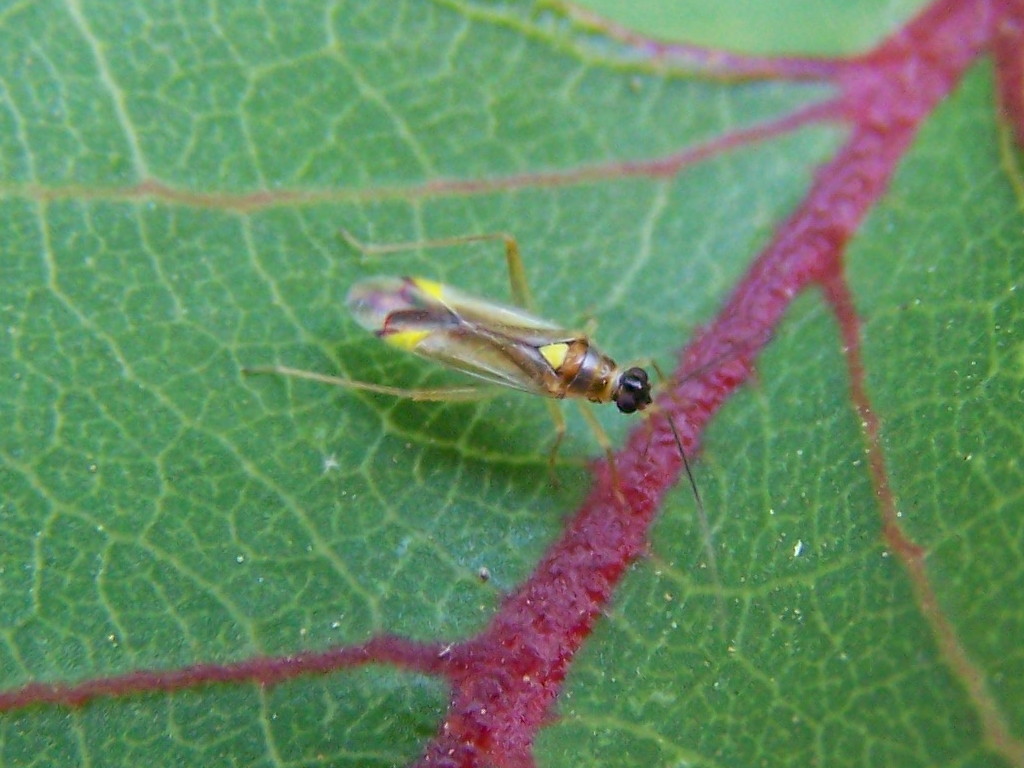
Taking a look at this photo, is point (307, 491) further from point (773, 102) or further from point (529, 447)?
point (773, 102)

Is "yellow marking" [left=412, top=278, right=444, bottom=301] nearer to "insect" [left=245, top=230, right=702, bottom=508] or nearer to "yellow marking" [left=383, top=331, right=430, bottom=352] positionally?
"insect" [left=245, top=230, right=702, bottom=508]

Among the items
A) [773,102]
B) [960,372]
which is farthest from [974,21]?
[960,372]

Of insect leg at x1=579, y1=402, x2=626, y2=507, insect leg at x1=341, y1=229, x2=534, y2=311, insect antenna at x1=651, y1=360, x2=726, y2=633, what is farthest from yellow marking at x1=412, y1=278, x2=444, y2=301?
insect antenna at x1=651, y1=360, x2=726, y2=633

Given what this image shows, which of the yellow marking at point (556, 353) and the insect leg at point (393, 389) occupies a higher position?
the yellow marking at point (556, 353)

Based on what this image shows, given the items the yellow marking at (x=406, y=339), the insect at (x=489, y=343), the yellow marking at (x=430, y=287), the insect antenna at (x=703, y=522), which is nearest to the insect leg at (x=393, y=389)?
the insect at (x=489, y=343)

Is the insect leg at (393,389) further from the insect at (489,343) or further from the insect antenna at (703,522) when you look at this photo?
the insect antenna at (703,522)

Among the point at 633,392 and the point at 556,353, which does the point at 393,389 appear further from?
the point at 633,392
